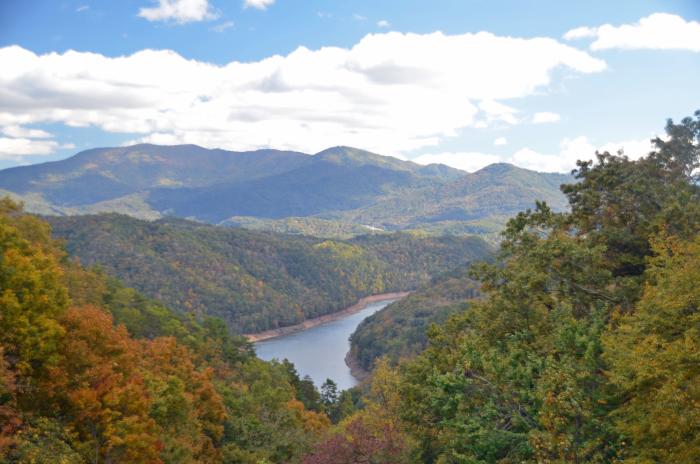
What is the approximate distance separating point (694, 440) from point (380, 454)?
14794 millimetres

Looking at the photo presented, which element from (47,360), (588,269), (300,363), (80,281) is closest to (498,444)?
(588,269)

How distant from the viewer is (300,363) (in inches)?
6412

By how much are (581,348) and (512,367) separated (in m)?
2.92

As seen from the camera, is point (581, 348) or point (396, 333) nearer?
point (581, 348)

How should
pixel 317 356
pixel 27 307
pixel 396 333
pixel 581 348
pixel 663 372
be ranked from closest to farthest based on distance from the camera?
pixel 663 372
pixel 581 348
pixel 27 307
pixel 396 333
pixel 317 356

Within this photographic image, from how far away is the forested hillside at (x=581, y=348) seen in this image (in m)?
18.6

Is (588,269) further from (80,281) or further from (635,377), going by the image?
(80,281)

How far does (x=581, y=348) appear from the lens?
23.8m

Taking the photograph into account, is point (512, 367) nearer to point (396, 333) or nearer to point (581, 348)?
point (581, 348)

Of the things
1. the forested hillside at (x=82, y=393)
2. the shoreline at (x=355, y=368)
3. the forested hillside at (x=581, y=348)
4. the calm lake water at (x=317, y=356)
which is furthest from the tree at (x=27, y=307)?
the shoreline at (x=355, y=368)

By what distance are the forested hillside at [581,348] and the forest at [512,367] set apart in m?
0.09

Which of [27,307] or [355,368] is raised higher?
[27,307]

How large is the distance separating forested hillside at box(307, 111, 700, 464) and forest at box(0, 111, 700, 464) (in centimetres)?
9

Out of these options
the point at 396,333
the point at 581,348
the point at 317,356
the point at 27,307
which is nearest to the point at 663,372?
the point at 581,348
